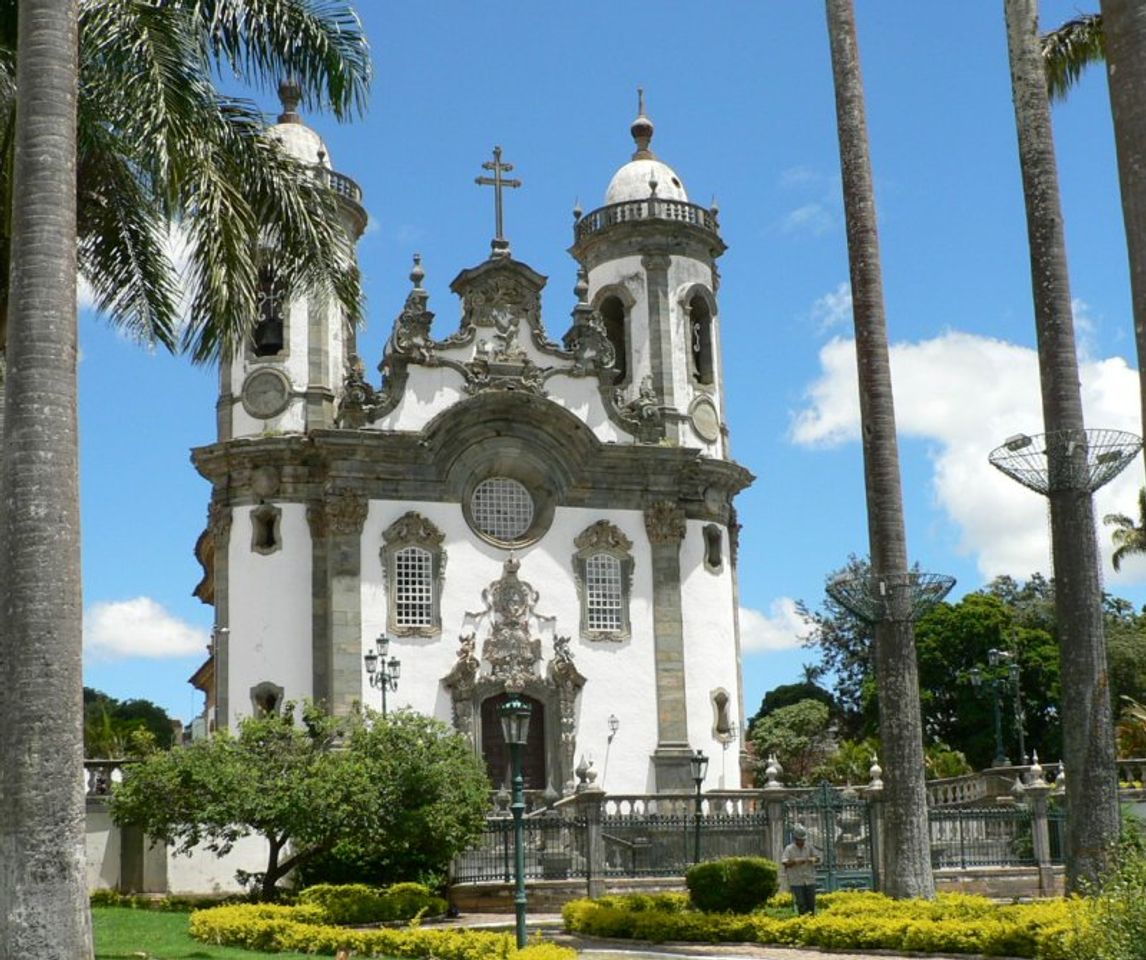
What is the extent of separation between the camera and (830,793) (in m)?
29.6

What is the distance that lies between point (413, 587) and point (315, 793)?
13.2 meters

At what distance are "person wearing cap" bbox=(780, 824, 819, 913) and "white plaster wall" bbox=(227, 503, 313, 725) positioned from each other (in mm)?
18817

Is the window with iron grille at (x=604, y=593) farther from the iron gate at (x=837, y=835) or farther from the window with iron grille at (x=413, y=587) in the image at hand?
the iron gate at (x=837, y=835)

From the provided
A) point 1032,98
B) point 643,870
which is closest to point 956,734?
point 643,870

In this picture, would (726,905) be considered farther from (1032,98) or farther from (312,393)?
(312,393)

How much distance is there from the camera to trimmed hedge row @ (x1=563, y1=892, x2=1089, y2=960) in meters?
17.1

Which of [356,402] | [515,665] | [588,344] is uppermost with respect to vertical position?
[588,344]

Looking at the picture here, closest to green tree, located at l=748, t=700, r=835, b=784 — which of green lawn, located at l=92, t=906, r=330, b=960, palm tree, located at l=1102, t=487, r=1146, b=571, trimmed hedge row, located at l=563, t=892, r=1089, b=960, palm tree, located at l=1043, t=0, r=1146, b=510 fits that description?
palm tree, located at l=1102, t=487, r=1146, b=571

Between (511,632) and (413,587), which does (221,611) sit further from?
(511,632)

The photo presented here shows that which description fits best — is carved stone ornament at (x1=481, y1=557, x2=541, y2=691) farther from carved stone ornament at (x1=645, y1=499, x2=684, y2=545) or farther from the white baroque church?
carved stone ornament at (x1=645, y1=499, x2=684, y2=545)

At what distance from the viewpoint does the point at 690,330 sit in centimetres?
4375

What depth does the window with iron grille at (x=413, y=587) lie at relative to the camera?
38562 mm

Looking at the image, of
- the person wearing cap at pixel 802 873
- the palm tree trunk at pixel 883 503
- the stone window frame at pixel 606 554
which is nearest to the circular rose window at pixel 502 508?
the stone window frame at pixel 606 554


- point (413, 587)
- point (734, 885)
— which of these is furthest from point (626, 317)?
point (734, 885)
